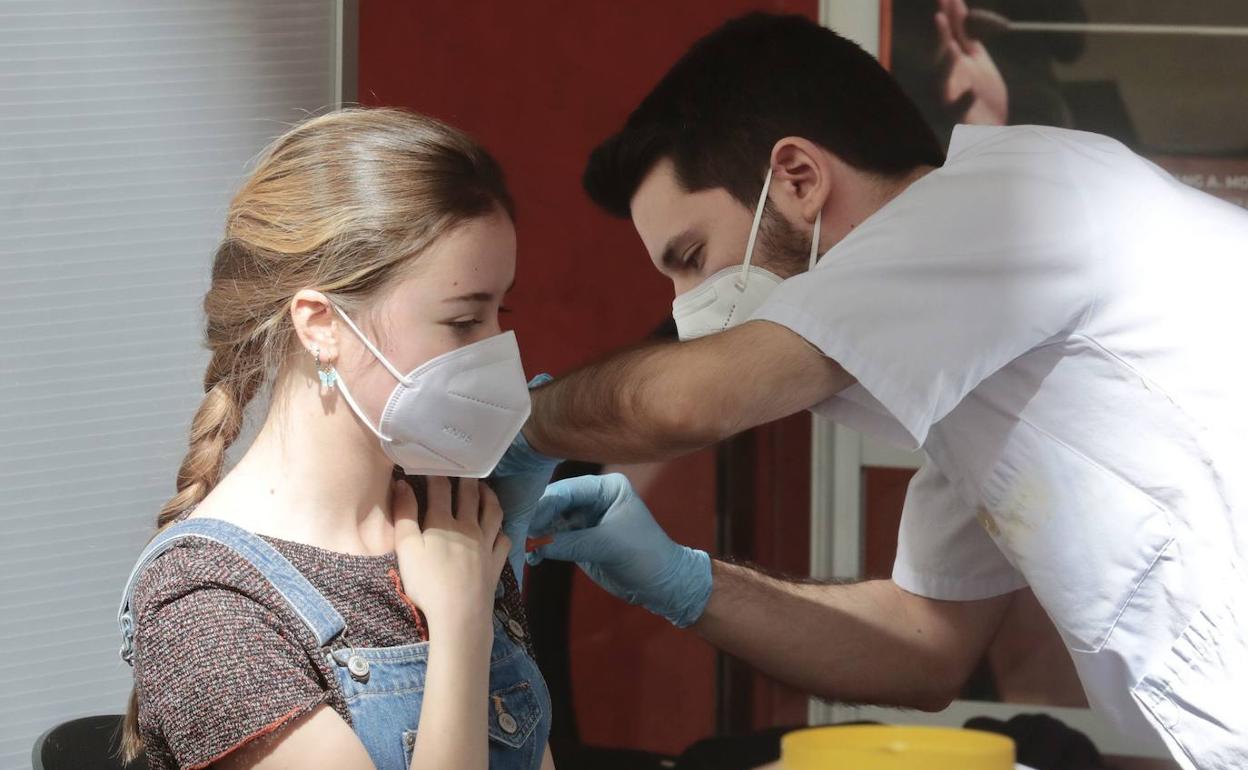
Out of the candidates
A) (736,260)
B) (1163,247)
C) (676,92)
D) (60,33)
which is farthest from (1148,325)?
(60,33)

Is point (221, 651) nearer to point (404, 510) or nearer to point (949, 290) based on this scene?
point (404, 510)

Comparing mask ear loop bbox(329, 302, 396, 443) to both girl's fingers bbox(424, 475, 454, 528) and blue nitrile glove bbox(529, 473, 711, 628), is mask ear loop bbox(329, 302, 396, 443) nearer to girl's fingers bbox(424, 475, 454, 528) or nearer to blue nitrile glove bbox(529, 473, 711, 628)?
girl's fingers bbox(424, 475, 454, 528)

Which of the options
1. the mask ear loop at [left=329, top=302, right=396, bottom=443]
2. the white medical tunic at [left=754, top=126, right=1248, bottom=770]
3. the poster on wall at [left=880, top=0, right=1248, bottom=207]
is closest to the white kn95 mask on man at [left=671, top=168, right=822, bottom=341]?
the white medical tunic at [left=754, top=126, right=1248, bottom=770]

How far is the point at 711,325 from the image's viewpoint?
173 cm

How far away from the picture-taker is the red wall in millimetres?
2467

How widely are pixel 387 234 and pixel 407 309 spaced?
0.27 ft

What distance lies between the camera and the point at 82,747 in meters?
1.51

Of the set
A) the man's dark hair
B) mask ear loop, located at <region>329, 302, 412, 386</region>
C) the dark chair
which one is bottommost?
the dark chair

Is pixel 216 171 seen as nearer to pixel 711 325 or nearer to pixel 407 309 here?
pixel 407 309

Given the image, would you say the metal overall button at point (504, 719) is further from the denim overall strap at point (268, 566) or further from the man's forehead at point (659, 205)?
the man's forehead at point (659, 205)

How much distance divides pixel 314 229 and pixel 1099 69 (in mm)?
1951

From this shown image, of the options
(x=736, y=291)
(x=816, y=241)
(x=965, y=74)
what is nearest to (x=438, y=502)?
(x=736, y=291)

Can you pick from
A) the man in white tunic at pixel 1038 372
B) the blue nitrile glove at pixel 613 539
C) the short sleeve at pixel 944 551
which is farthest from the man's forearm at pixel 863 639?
the man in white tunic at pixel 1038 372

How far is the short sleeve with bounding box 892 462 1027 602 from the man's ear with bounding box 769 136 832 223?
47 cm
